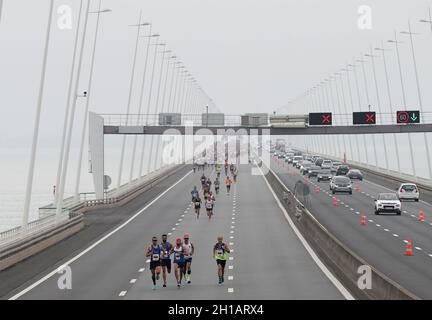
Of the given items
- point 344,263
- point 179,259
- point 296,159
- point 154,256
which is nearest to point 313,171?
point 296,159

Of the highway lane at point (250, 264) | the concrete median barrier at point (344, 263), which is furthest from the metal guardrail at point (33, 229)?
the concrete median barrier at point (344, 263)

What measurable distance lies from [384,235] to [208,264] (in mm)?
14822

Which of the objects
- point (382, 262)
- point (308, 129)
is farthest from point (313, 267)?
point (308, 129)

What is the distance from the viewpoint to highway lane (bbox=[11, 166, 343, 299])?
2795cm

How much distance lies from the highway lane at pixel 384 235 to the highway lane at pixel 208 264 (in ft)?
7.96

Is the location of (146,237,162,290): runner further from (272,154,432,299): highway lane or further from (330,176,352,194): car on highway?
(330,176,352,194): car on highway

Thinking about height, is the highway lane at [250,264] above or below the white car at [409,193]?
below

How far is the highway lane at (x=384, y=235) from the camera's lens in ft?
109

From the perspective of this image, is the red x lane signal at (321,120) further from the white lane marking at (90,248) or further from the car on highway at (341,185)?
the white lane marking at (90,248)
